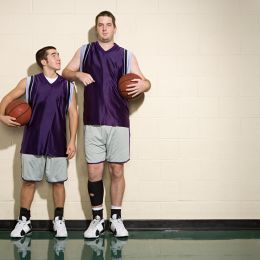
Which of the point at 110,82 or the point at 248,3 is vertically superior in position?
the point at 248,3

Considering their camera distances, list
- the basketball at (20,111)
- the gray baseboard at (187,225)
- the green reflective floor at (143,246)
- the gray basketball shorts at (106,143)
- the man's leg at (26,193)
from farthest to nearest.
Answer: the gray baseboard at (187,225) → the man's leg at (26,193) → the gray basketball shorts at (106,143) → the basketball at (20,111) → the green reflective floor at (143,246)

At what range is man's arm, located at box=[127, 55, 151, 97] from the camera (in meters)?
3.03

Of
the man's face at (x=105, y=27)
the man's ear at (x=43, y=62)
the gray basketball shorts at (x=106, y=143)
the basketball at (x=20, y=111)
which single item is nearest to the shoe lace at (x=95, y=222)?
the gray basketball shorts at (x=106, y=143)

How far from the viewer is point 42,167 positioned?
10.3ft

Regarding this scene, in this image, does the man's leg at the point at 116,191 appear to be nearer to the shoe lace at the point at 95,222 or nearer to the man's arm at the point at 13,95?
the shoe lace at the point at 95,222

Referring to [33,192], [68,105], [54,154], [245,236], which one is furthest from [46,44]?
[245,236]

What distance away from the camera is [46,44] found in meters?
3.29

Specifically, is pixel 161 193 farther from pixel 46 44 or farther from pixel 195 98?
pixel 46 44

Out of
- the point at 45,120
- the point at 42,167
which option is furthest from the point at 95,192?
the point at 45,120

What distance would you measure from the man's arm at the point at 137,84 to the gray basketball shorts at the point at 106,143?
11.9 inches

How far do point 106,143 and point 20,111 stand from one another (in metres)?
0.68

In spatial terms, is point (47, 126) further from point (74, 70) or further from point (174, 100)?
point (174, 100)

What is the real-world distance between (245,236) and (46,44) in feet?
7.12

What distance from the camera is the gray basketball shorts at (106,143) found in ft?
10.2
